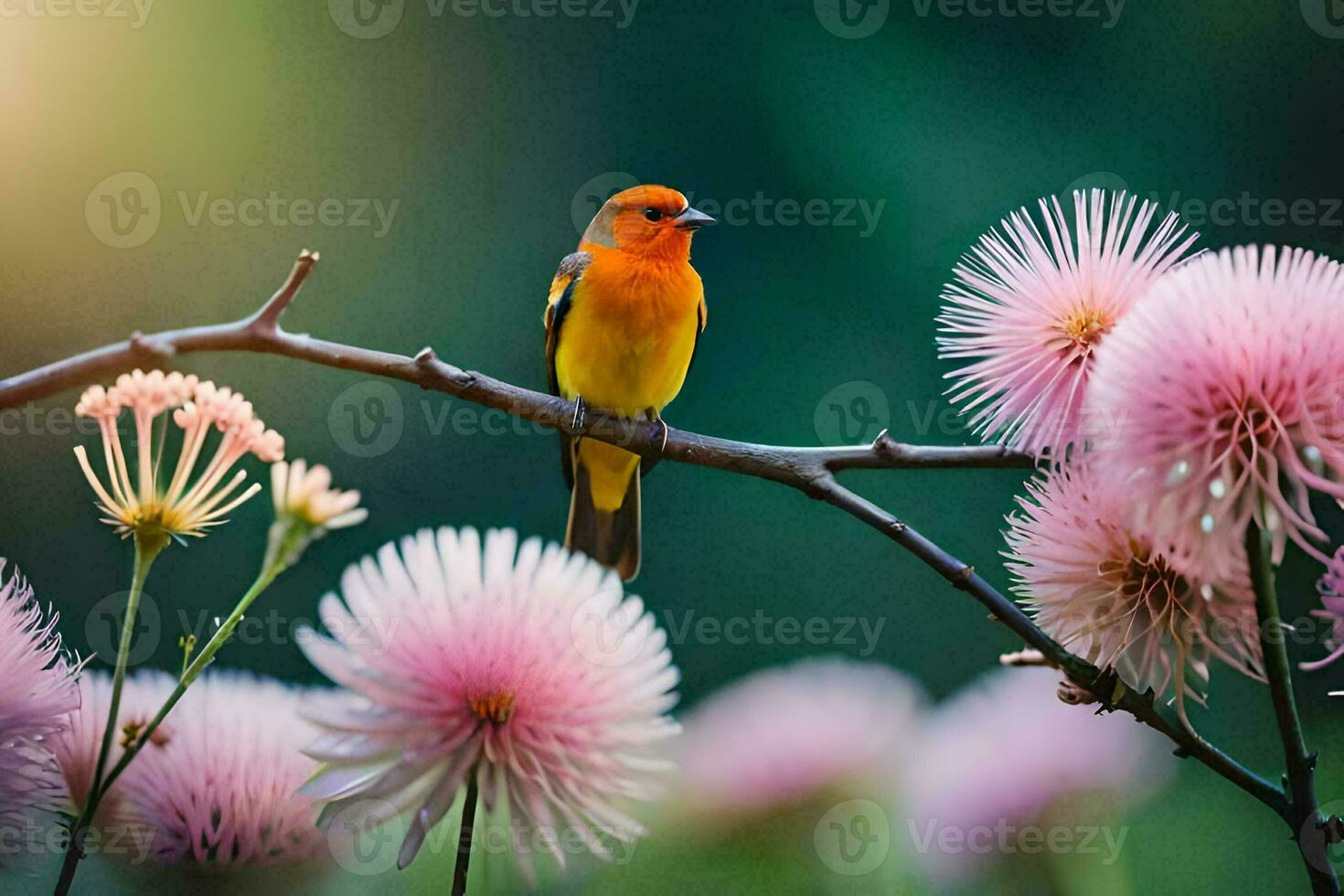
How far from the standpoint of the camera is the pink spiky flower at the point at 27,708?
483 millimetres

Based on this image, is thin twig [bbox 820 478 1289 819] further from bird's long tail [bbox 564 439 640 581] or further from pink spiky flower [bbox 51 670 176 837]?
bird's long tail [bbox 564 439 640 581]

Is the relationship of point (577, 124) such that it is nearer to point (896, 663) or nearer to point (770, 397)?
point (770, 397)

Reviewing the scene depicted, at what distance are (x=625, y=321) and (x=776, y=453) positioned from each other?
0.52 metres

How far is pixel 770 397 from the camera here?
56.3 inches

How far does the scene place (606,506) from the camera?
3.81 ft

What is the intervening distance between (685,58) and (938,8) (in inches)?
13.6

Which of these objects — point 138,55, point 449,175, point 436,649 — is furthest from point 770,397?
point 436,649

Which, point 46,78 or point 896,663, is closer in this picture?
point 46,78

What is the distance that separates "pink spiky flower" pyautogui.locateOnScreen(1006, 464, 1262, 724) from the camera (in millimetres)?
457
